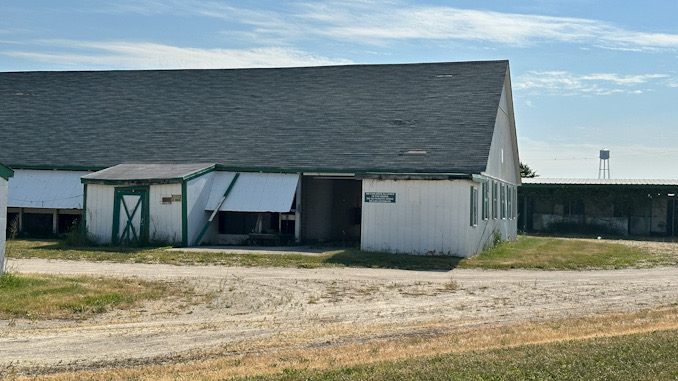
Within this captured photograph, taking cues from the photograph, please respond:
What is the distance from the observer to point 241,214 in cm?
2725

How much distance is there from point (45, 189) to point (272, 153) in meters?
8.46

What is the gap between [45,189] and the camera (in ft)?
92.0

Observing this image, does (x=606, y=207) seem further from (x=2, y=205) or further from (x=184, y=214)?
(x=2, y=205)

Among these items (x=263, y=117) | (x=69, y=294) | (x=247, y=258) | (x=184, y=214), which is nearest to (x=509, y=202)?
(x=263, y=117)

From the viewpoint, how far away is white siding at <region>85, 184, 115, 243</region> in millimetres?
25391

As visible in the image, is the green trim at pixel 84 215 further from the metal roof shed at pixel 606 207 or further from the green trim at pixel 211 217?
the metal roof shed at pixel 606 207

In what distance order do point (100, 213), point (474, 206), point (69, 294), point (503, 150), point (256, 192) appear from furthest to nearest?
point (503, 150) < point (256, 192) < point (100, 213) < point (474, 206) < point (69, 294)

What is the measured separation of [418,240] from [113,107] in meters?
15.3

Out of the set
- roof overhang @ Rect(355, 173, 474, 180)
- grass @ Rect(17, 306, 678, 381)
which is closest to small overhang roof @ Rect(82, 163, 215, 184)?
roof overhang @ Rect(355, 173, 474, 180)

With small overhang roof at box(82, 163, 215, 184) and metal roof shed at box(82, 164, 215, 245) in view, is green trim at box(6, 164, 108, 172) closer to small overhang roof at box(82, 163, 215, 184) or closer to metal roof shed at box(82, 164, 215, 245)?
small overhang roof at box(82, 163, 215, 184)

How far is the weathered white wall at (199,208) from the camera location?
82.8 feet

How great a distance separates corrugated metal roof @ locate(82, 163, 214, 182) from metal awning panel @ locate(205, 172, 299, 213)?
2.94 ft

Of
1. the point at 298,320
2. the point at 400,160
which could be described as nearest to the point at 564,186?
the point at 400,160

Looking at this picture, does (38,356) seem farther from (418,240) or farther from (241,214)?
(241,214)
